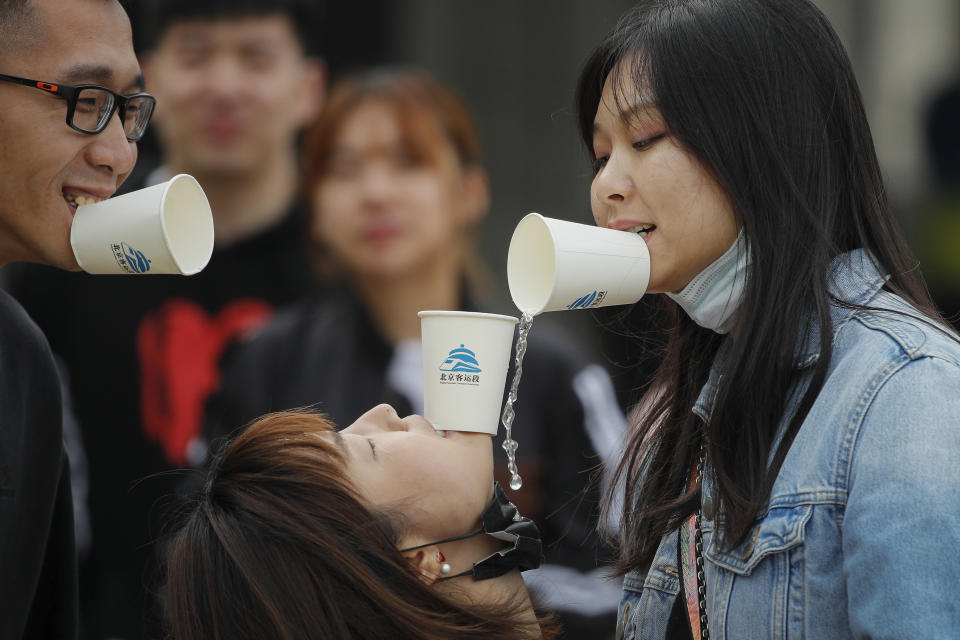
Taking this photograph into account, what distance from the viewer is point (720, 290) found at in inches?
84.7

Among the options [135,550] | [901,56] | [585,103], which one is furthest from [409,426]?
[901,56]

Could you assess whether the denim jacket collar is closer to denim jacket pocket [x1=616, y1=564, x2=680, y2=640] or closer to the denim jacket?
the denim jacket

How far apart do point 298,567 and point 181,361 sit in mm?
3267

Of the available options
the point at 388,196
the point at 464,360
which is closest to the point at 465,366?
the point at 464,360

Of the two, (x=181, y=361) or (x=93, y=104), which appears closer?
(x=93, y=104)

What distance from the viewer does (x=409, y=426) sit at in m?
2.38

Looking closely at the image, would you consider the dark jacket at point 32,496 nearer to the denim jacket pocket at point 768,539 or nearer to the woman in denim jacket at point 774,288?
the woman in denim jacket at point 774,288

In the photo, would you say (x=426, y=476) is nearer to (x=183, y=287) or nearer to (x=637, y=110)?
(x=637, y=110)

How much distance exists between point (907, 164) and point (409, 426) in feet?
A: 26.8

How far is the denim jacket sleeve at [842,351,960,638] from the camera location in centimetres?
168

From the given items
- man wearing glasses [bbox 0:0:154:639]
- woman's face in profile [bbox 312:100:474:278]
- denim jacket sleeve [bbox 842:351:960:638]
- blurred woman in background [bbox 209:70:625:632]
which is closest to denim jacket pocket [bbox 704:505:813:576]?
denim jacket sleeve [bbox 842:351:960:638]

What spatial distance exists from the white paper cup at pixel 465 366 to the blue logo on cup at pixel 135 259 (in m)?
0.62

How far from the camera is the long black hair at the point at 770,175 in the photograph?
2035 millimetres

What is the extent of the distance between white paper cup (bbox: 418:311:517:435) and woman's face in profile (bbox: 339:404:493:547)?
2.2 inches
